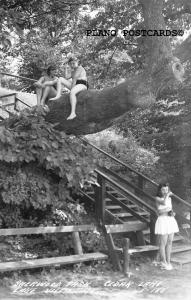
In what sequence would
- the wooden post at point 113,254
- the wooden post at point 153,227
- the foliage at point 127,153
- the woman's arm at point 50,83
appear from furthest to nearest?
the foliage at point 127,153 → the woman's arm at point 50,83 → the wooden post at point 153,227 → the wooden post at point 113,254

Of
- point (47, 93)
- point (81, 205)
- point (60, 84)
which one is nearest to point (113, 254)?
point (81, 205)

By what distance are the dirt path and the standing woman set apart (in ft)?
1.50

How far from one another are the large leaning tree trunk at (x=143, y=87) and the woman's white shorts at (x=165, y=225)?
2.34 m

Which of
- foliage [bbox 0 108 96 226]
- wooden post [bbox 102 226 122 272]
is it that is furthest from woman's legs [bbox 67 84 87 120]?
wooden post [bbox 102 226 122 272]

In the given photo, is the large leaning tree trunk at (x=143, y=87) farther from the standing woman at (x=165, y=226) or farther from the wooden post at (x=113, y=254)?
the wooden post at (x=113, y=254)

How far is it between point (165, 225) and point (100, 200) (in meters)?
1.55

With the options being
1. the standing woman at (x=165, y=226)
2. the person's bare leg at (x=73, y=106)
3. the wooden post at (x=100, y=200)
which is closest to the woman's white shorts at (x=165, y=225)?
the standing woman at (x=165, y=226)

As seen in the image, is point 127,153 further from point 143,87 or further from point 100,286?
point 100,286

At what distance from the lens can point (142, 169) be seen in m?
16.5

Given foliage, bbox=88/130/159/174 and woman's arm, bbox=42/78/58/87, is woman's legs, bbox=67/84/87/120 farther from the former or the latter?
foliage, bbox=88/130/159/174

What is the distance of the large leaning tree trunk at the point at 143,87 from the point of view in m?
7.81

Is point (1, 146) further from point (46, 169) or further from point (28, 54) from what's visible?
point (28, 54)

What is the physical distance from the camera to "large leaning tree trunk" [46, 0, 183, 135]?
7812mm

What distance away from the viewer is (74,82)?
9.41 m
